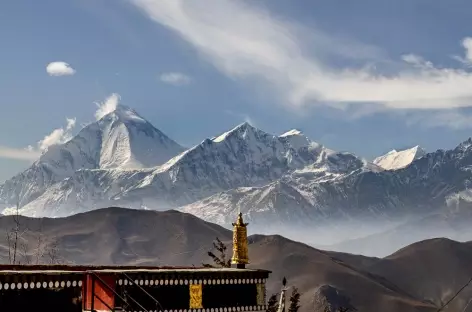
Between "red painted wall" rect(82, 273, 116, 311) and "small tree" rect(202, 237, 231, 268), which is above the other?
"small tree" rect(202, 237, 231, 268)

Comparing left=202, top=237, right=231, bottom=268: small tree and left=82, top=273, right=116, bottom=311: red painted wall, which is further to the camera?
left=202, top=237, right=231, bottom=268: small tree

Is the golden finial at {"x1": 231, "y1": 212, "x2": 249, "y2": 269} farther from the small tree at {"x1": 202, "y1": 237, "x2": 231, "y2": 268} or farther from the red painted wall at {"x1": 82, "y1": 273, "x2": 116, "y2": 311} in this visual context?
the small tree at {"x1": 202, "y1": 237, "x2": 231, "y2": 268}

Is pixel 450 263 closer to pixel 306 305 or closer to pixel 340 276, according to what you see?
pixel 340 276

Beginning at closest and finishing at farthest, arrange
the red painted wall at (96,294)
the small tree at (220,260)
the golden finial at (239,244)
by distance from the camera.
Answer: the red painted wall at (96,294) → the golden finial at (239,244) → the small tree at (220,260)

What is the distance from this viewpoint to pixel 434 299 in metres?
181


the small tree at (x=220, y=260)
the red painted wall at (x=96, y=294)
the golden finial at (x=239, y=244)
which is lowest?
the red painted wall at (x=96, y=294)

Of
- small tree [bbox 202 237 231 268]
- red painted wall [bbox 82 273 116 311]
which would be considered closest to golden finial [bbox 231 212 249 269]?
red painted wall [bbox 82 273 116 311]

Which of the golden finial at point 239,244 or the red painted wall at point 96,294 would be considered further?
the golden finial at point 239,244

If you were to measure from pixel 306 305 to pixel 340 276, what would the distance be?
82.1ft

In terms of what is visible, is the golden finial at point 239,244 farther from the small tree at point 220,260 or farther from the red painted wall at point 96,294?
the small tree at point 220,260

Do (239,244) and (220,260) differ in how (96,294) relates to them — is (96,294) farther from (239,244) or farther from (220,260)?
(220,260)

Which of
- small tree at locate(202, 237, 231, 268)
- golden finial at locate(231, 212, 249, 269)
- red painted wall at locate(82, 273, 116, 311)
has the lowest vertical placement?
red painted wall at locate(82, 273, 116, 311)

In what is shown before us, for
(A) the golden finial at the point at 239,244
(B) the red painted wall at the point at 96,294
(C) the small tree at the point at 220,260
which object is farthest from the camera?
(C) the small tree at the point at 220,260

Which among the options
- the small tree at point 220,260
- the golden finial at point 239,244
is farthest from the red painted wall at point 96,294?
the small tree at point 220,260
